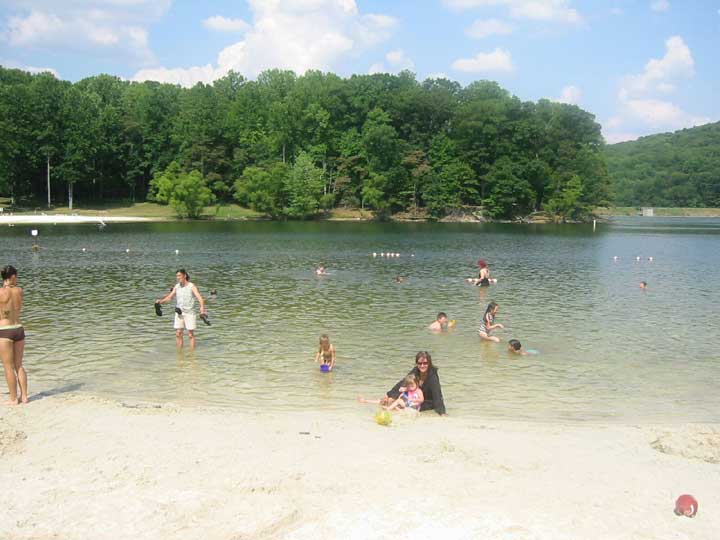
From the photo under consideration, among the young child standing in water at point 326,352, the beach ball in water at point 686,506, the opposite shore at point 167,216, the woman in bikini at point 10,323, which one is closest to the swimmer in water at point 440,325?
the young child standing in water at point 326,352

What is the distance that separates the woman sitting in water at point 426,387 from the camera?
12.2 metres

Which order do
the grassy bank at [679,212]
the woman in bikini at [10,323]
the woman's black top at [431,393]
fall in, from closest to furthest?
1. the woman in bikini at [10,323]
2. the woman's black top at [431,393]
3. the grassy bank at [679,212]

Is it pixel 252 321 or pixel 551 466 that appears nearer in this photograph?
pixel 551 466

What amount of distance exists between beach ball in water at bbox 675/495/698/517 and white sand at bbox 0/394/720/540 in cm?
8

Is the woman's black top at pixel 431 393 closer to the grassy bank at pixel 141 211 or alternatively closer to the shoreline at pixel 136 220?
the shoreline at pixel 136 220

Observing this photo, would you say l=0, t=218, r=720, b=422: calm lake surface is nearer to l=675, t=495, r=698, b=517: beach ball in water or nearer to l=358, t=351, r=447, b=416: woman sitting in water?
l=358, t=351, r=447, b=416: woman sitting in water

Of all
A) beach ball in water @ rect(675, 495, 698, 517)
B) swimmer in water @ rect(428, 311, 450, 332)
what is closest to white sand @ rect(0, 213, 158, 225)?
swimmer in water @ rect(428, 311, 450, 332)

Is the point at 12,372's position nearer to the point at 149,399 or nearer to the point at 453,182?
the point at 149,399

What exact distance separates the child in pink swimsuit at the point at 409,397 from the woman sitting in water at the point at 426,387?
0.10 metres

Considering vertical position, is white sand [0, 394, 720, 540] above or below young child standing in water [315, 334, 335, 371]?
below

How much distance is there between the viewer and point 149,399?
42.7ft

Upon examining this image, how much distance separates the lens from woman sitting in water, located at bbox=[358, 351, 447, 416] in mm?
12180

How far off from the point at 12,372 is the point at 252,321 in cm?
1051

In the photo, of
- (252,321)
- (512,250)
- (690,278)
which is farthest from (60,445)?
(512,250)
